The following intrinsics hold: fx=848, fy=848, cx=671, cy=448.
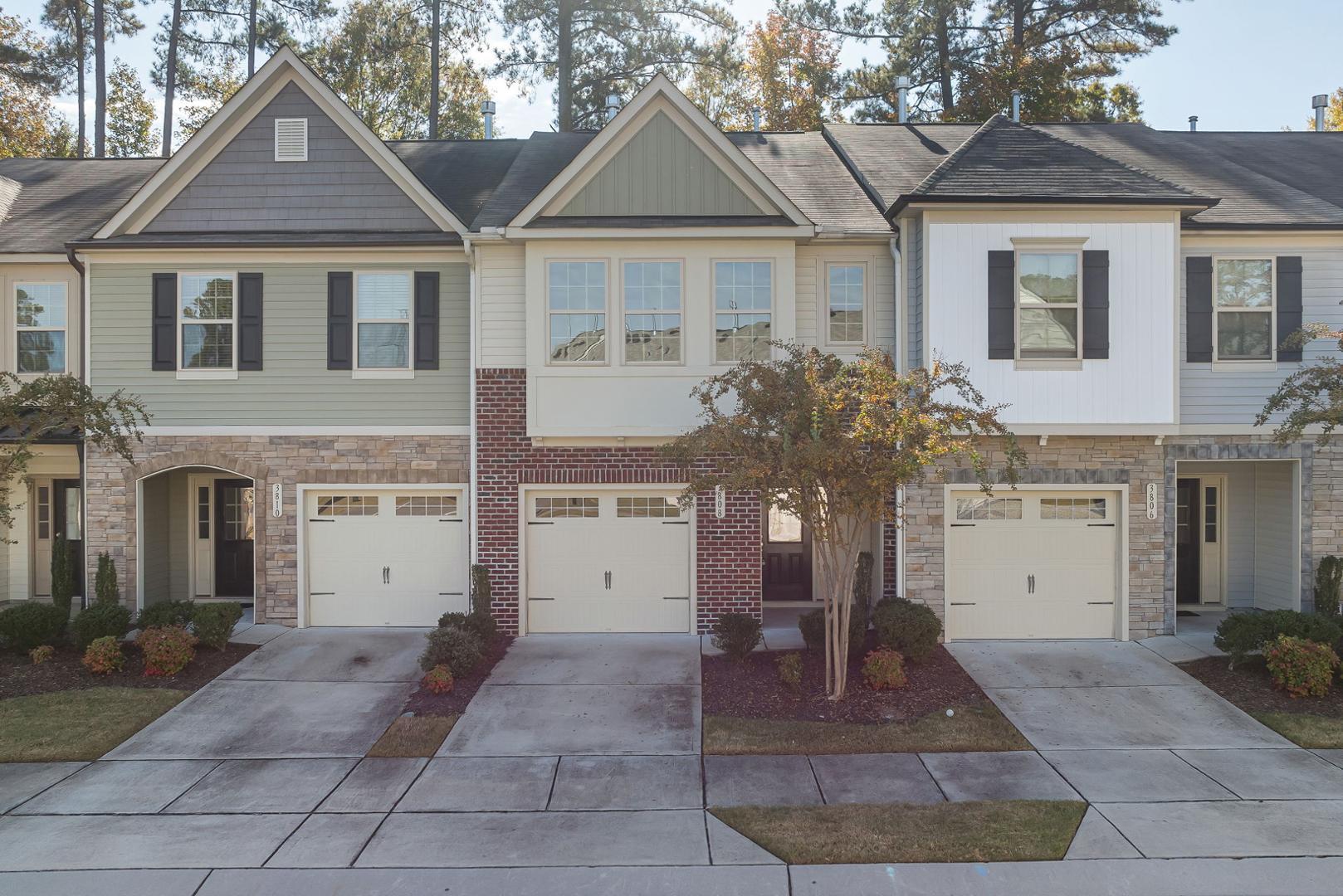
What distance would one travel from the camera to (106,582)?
12867 millimetres

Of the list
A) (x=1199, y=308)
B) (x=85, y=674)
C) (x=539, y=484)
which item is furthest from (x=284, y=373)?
(x=1199, y=308)

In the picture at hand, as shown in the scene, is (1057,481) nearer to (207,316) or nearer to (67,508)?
(207,316)

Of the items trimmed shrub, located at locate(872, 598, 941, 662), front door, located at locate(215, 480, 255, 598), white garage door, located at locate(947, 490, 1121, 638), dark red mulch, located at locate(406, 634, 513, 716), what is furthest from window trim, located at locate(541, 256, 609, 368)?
front door, located at locate(215, 480, 255, 598)

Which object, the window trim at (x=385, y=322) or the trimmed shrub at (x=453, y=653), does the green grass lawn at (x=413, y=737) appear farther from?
the window trim at (x=385, y=322)

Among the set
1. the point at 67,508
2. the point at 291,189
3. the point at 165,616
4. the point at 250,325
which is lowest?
the point at 165,616

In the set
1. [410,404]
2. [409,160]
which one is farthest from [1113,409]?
[409,160]

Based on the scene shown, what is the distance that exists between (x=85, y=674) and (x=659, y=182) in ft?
33.7

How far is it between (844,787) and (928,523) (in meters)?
5.25

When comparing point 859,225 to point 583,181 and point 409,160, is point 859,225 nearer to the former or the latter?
point 583,181

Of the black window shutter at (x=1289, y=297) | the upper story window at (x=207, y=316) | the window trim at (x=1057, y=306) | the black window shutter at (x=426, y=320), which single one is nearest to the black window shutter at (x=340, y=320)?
the black window shutter at (x=426, y=320)

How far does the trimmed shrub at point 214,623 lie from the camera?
11703mm

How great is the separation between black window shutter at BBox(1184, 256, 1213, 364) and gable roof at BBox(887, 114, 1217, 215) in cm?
106

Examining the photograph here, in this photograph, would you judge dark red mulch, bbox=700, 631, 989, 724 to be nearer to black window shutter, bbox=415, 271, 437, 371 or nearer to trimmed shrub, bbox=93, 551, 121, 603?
black window shutter, bbox=415, 271, 437, 371

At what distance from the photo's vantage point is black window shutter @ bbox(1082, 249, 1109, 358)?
11.7 metres
